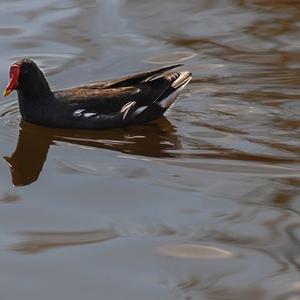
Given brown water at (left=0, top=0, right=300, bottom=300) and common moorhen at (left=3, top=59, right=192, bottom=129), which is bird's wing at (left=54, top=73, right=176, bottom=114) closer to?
common moorhen at (left=3, top=59, right=192, bottom=129)

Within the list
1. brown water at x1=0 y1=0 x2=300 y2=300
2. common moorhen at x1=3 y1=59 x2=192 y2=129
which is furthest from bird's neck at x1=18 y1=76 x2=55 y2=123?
brown water at x1=0 y1=0 x2=300 y2=300

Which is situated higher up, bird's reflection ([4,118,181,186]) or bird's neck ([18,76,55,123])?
bird's neck ([18,76,55,123])

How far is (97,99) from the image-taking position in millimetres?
7941

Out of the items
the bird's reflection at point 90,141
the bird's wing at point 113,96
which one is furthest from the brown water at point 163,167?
the bird's wing at point 113,96

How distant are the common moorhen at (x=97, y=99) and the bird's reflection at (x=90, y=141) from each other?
2.6 inches

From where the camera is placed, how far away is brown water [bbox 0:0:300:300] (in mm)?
5461

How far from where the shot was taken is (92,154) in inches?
287

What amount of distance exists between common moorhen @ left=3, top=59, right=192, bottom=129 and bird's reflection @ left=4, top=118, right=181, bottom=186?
65 millimetres

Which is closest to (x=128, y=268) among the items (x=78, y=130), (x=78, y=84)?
(x=78, y=130)

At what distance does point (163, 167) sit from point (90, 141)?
826mm

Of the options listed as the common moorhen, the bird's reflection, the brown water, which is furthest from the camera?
the common moorhen

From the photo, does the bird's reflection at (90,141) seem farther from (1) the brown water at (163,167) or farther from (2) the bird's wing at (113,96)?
(2) the bird's wing at (113,96)

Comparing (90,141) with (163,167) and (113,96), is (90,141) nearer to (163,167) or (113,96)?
(113,96)

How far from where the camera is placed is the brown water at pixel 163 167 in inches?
215
